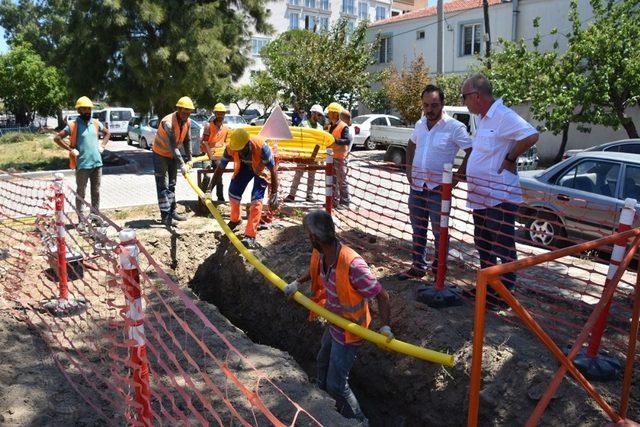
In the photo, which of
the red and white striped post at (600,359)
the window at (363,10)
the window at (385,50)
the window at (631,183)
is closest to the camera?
the red and white striped post at (600,359)

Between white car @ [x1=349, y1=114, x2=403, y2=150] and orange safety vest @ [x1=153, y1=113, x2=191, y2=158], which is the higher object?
white car @ [x1=349, y1=114, x2=403, y2=150]

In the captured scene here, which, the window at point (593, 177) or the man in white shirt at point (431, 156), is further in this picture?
the window at point (593, 177)

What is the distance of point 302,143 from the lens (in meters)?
9.48

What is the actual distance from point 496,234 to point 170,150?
15.0 feet

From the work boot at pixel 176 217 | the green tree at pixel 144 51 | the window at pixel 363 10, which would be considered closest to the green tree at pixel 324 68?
the green tree at pixel 144 51

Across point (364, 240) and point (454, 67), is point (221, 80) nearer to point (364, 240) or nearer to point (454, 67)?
point (364, 240)

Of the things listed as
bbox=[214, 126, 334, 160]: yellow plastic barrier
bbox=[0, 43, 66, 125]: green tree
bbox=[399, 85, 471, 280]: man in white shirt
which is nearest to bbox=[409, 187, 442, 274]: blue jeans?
bbox=[399, 85, 471, 280]: man in white shirt

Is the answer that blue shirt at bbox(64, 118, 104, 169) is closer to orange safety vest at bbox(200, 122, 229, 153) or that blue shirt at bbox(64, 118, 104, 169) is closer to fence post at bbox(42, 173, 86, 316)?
orange safety vest at bbox(200, 122, 229, 153)

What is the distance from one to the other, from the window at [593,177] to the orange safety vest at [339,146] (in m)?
3.27

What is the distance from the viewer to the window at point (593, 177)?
7383 mm

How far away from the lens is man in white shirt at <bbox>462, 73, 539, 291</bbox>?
452 centimetres

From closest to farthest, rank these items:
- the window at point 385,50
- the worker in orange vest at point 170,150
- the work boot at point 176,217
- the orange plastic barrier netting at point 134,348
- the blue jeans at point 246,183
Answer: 1. the orange plastic barrier netting at point 134,348
2. the blue jeans at point 246,183
3. the worker in orange vest at point 170,150
4. the work boot at point 176,217
5. the window at point 385,50

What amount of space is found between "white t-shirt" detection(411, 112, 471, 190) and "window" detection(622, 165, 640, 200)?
3.22m

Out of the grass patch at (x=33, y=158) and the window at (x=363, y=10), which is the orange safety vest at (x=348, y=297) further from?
the window at (x=363, y=10)
